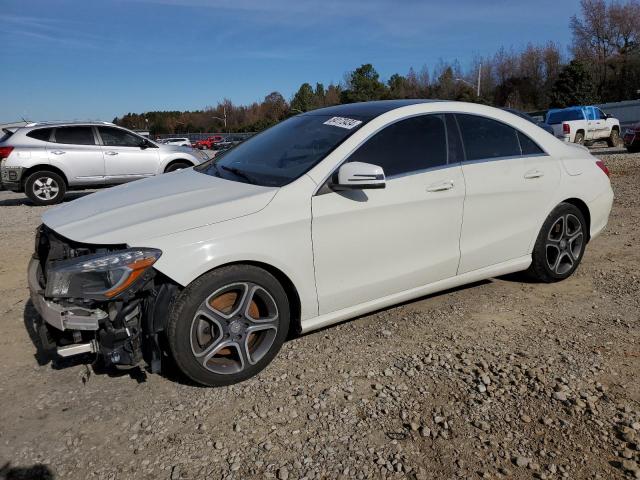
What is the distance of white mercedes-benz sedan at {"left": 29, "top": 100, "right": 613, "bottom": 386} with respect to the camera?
9.09 ft

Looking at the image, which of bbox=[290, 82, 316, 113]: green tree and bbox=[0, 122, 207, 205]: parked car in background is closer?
bbox=[0, 122, 207, 205]: parked car in background

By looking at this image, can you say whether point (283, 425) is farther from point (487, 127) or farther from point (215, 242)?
point (487, 127)

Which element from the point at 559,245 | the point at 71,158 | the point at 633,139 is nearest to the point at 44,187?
the point at 71,158

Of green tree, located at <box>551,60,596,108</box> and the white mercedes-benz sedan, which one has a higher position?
green tree, located at <box>551,60,596,108</box>

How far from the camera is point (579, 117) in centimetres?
2019

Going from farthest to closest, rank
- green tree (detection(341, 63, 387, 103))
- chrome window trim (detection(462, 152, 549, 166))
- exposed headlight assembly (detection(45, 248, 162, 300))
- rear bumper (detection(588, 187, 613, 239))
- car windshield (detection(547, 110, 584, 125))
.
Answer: green tree (detection(341, 63, 387, 103)) → car windshield (detection(547, 110, 584, 125)) → rear bumper (detection(588, 187, 613, 239)) → chrome window trim (detection(462, 152, 549, 166)) → exposed headlight assembly (detection(45, 248, 162, 300))

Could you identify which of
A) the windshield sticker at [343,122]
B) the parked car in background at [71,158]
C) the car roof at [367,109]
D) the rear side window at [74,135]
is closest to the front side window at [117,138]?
the parked car in background at [71,158]

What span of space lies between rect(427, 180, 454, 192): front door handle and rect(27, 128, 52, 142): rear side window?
31.5 feet

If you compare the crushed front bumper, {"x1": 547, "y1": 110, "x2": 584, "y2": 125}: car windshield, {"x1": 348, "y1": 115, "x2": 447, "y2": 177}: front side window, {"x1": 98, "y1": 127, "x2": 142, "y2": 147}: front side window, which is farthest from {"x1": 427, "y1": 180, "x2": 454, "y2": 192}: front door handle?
{"x1": 547, "y1": 110, "x2": 584, "y2": 125}: car windshield

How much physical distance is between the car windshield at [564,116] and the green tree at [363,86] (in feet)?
174

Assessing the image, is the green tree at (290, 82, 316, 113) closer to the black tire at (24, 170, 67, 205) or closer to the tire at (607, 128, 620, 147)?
the tire at (607, 128, 620, 147)

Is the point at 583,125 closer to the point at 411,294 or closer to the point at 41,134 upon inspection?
the point at 41,134

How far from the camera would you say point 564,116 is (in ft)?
67.7

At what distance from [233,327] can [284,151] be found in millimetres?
1402
